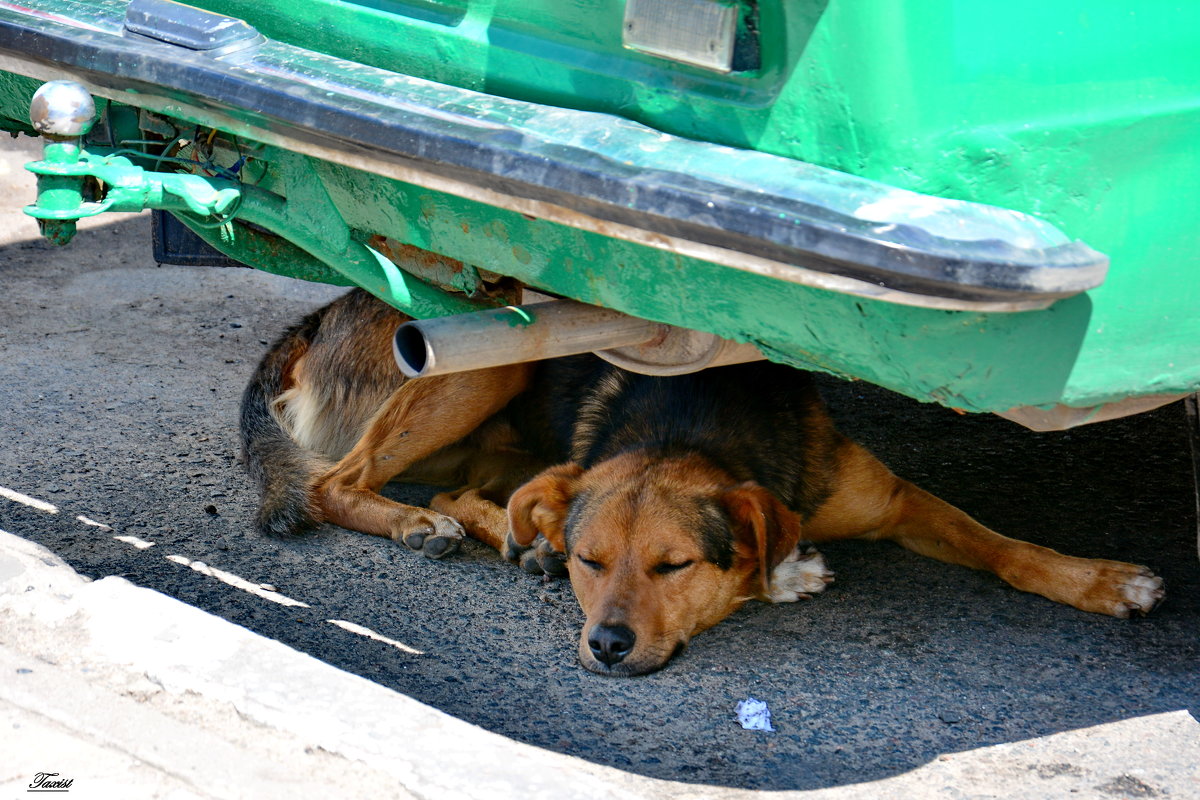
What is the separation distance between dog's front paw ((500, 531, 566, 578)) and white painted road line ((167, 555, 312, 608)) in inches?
28.1

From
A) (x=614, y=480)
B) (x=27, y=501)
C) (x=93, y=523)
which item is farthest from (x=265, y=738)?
A: (x=27, y=501)

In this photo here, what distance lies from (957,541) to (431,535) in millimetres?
1671

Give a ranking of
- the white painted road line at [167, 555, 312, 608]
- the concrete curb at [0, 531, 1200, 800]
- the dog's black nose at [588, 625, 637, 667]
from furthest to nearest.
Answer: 1. the white painted road line at [167, 555, 312, 608]
2. the dog's black nose at [588, 625, 637, 667]
3. the concrete curb at [0, 531, 1200, 800]

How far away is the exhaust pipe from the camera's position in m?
2.49

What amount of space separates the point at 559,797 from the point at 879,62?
4.82 ft

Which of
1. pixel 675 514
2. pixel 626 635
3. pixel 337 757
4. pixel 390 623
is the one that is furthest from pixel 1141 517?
pixel 337 757

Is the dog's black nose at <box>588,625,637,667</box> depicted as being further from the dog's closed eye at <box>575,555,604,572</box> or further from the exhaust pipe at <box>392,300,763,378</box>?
the exhaust pipe at <box>392,300,763,378</box>

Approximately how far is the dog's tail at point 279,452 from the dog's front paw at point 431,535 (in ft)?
1.06

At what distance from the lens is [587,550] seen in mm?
3482

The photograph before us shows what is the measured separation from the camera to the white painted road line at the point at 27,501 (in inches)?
159

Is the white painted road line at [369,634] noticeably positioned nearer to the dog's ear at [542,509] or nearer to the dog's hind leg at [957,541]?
the dog's ear at [542,509]

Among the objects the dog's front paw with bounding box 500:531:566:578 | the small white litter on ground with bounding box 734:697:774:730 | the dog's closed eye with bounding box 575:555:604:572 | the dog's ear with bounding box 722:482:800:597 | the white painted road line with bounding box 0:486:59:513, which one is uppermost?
the dog's ear with bounding box 722:482:800:597

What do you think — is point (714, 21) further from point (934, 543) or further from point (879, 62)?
point (934, 543)

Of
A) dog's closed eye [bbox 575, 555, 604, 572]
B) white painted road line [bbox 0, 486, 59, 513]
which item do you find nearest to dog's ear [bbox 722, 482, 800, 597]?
dog's closed eye [bbox 575, 555, 604, 572]
